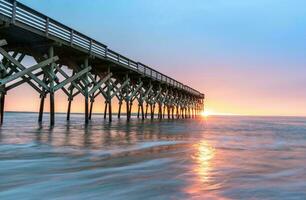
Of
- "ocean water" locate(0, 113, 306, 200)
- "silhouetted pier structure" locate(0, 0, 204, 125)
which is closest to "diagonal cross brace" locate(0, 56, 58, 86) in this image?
"silhouetted pier structure" locate(0, 0, 204, 125)

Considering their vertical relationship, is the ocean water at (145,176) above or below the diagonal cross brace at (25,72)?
below

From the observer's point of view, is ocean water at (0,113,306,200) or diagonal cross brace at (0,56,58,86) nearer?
ocean water at (0,113,306,200)

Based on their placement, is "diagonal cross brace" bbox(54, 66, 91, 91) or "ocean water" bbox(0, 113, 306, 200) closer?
"ocean water" bbox(0, 113, 306, 200)

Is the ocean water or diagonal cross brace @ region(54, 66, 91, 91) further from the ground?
diagonal cross brace @ region(54, 66, 91, 91)

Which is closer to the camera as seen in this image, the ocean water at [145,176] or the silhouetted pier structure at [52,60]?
the ocean water at [145,176]

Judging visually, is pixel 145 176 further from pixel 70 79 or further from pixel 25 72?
pixel 70 79

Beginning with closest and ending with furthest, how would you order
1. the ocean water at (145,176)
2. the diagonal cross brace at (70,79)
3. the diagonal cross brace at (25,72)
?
the ocean water at (145,176) < the diagonal cross brace at (25,72) < the diagonal cross brace at (70,79)

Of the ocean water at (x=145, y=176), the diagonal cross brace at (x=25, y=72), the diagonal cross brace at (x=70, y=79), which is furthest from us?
the diagonal cross brace at (x=70, y=79)

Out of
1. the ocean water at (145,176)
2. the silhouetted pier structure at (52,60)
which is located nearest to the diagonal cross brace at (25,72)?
the silhouetted pier structure at (52,60)

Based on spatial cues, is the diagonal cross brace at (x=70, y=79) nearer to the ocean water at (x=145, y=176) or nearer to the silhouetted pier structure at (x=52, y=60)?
the silhouetted pier structure at (x=52, y=60)

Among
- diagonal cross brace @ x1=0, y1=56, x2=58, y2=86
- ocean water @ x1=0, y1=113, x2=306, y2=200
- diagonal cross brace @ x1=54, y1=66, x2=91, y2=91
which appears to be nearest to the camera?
ocean water @ x1=0, y1=113, x2=306, y2=200

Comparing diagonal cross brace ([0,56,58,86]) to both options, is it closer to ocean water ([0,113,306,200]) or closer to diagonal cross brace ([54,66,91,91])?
diagonal cross brace ([54,66,91,91])

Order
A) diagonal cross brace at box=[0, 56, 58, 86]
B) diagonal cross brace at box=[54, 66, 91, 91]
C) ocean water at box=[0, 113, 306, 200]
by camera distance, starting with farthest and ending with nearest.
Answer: diagonal cross brace at box=[54, 66, 91, 91] → diagonal cross brace at box=[0, 56, 58, 86] → ocean water at box=[0, 113, 306, 200]

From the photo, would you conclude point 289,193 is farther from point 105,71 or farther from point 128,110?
point 128,110
